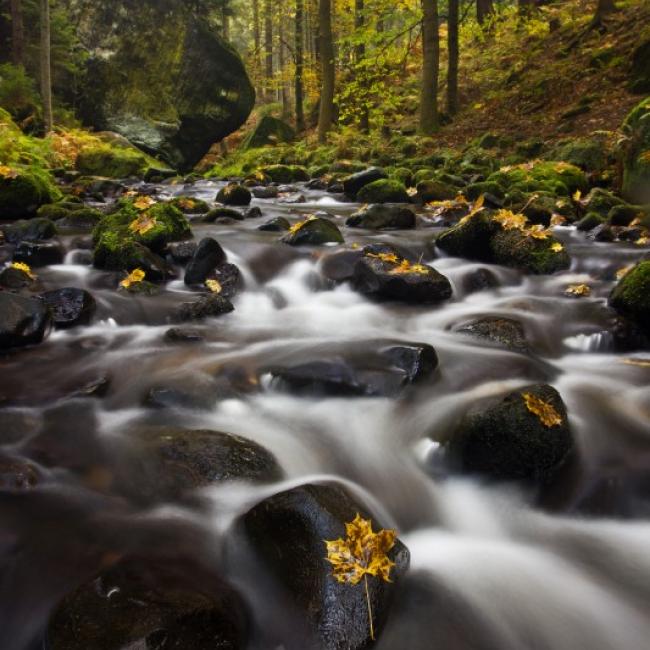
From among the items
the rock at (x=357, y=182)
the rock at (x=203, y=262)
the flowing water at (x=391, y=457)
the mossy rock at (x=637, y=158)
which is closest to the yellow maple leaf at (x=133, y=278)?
the flowing water at (x=391, y=457)

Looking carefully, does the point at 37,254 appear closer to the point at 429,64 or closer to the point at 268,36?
the point at 429,64

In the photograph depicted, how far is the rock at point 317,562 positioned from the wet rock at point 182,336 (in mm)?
2504

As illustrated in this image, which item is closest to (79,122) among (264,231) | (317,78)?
(317,78)

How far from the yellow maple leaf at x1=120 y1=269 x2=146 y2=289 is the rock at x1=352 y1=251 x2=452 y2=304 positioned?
7.48 feet

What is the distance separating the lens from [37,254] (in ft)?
21.3

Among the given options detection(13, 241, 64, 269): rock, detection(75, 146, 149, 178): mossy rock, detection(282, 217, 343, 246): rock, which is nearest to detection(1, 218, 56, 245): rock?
detection(13, 241, 64, 269): rock

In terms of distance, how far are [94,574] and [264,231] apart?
20.9ft

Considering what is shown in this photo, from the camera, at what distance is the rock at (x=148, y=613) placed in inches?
72.6

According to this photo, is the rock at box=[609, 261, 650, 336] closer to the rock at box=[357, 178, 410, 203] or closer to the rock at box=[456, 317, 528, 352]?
the rock at box=[456, 317, 528, 352]

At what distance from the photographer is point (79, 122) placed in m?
19.6

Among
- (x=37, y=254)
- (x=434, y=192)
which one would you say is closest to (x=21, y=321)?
(x=37, y=254)

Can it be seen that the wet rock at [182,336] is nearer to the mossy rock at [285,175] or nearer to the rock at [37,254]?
the rock at [37,254]

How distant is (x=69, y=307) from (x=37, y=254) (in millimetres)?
1966

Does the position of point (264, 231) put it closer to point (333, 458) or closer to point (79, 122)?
point (333, 458)
